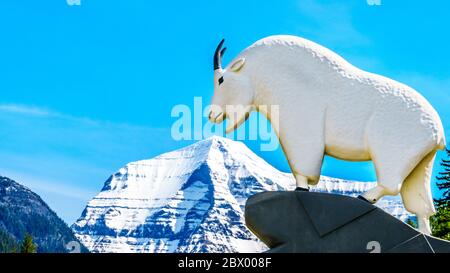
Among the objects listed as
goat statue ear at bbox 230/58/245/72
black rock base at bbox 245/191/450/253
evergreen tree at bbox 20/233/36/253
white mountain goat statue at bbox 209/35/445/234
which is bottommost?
black rock base at bbox 245/191/450/253

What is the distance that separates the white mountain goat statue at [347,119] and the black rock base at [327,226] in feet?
Answer: 2.01

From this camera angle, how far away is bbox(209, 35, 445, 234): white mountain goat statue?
50.2 feet

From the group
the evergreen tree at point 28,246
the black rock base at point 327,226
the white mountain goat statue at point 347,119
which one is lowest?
the black rock base at point 327,226

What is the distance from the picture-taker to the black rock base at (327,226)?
14.6 meters

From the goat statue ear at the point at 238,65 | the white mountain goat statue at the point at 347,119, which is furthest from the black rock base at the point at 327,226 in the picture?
the goat statue ear at the point at 238,65

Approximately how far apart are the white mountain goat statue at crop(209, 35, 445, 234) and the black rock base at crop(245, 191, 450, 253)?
0.61 m

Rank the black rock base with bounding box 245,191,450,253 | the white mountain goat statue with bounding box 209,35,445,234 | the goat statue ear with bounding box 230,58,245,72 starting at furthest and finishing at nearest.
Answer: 1. the goat statue ear with bounding box 230,58,245,72
2. the white mountain goat statue with bounding box 209,35,445,234
3. the black rock base with bounding box 245,191,450,253

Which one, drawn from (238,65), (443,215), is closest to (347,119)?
(238,65)

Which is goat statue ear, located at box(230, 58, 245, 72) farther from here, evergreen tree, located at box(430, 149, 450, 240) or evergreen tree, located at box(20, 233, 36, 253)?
evergreen tree, located at box(20, 233, 36, 253)

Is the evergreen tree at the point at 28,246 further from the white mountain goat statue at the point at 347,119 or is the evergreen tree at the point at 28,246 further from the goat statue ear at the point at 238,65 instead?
the white mountain goat statue at the point at 347,119

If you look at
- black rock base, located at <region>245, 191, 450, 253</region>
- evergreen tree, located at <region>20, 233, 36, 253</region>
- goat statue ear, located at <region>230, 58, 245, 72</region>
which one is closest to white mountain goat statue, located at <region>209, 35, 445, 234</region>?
goat statue ear, located at <region>230, 58, 245, 72</region>
